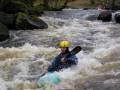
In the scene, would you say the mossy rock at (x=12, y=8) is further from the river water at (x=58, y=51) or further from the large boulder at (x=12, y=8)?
the river water at (x=58, y=51)

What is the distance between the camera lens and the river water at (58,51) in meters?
9.59

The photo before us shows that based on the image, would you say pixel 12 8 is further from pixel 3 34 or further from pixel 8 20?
pixel 3 34

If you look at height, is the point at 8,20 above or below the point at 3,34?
below

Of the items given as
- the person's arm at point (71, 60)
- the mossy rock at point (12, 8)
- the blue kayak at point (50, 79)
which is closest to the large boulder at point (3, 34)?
the mossy rock at point (12, 8)

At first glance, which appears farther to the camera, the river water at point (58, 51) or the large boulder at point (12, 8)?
the large boulder at point (12, 8)

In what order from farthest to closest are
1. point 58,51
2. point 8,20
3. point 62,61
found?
point 8,20 < point 58,51 < point 62,61

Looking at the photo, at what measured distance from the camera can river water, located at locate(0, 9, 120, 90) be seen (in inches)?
377

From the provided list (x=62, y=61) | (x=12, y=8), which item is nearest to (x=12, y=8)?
(x=12, y=8)

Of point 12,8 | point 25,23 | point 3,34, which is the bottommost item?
point 12,8

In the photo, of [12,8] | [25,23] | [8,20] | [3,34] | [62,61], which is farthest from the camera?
[12,8]

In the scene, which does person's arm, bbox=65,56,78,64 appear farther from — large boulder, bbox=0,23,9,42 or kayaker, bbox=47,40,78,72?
large boulder, bbox=0,23,9,42

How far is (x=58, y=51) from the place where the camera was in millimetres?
14164

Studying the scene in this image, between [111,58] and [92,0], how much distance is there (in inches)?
1417

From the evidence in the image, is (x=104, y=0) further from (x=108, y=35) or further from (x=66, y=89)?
(x=66, y=89)
